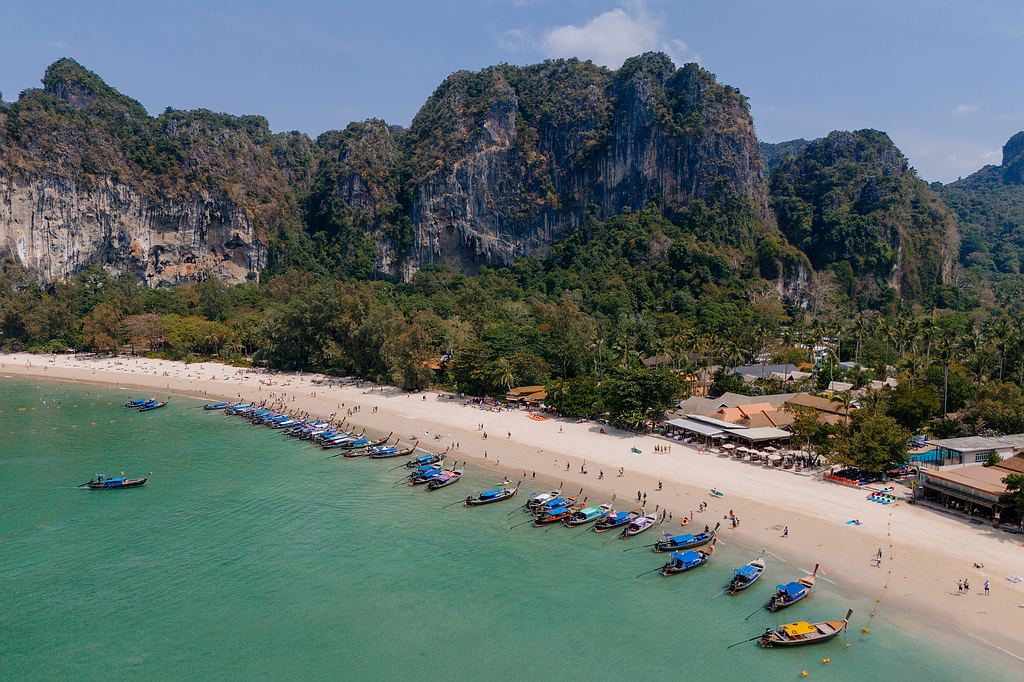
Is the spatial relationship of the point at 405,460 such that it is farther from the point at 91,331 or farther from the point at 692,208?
the point at 692,208

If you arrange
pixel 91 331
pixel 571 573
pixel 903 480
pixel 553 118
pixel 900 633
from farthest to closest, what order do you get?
pixel 553 118 → pixel 91 331 → pixel 903 480 → pixel 571 573 → pixel 900 633

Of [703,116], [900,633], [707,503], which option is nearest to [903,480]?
[707,503]

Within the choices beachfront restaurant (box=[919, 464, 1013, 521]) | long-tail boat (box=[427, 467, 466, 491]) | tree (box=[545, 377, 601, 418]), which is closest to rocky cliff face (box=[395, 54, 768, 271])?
tree (box=[545, 377, 601, 418])

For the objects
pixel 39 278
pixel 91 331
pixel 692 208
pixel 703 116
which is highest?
pixel 703 116

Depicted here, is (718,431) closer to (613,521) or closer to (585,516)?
(613,521)

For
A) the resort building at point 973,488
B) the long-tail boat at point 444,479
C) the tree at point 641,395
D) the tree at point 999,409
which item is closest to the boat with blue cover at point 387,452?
the long-tail boat at point 444,479

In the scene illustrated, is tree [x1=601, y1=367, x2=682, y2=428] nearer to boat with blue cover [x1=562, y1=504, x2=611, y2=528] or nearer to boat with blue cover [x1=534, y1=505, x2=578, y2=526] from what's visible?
boat with blue cover [x1=562, y1=504, x2=611, y2=528]

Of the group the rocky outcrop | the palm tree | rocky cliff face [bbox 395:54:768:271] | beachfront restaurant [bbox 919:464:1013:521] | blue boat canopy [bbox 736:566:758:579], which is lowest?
blue boat canopy [bbox 736:566:758:579]
